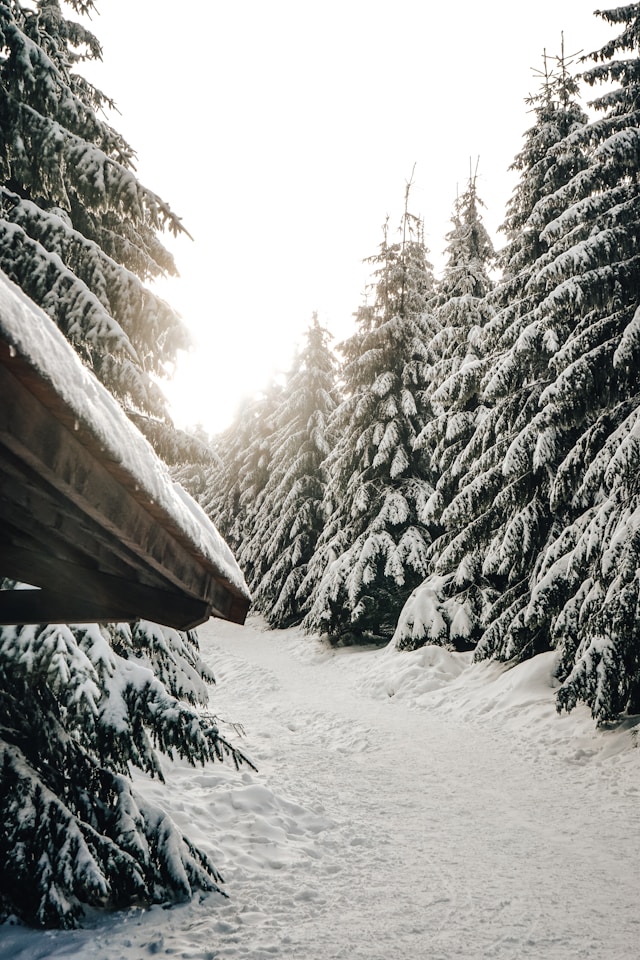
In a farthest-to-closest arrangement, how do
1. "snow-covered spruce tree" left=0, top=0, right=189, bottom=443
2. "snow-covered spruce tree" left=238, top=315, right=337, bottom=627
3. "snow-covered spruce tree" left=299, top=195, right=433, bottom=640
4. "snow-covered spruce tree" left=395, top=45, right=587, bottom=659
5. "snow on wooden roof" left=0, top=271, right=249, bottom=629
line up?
1. "snow-covered spruce tree" left=238, top=315, right=337, bottom=627
2. "snow-covered spruce tree" left=299, top=195, right=433, bottom=640
3. "snow-covered spruce tree" left=395, top=45, right=587, bottom=659
4. "snow-covered spruce tree" left=0, top=0, right=189, bottom=443
5. "snow on wooden roof" left=0, top=271, right=249, bottom=629

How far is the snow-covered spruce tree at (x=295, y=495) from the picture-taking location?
21.7 m

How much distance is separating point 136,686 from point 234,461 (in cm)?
2544

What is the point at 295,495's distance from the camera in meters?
22.2

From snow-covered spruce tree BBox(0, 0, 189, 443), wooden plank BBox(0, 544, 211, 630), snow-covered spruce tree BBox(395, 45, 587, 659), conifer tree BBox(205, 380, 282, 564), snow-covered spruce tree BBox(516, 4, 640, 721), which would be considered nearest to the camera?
wooden plank BBox(0, 544, 211, 630)

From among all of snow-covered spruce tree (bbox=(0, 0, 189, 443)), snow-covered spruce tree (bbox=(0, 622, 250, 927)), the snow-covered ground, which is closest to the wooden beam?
snow-covered spruce tree (bbox=(0, 622, 250, 927))

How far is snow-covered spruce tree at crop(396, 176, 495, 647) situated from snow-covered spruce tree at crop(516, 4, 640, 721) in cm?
306

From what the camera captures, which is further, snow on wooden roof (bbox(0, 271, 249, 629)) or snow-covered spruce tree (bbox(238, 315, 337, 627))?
snow-covered spruce tree (bbox(238, 315, 337, 627))

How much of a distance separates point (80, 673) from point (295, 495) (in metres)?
18.2

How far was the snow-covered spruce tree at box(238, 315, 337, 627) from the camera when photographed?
21.7 meters

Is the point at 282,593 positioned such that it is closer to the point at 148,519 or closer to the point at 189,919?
the point at 189,919

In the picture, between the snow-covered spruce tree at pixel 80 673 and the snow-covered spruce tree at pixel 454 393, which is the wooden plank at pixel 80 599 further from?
the snow-covered spruce tree at pixel 454 393

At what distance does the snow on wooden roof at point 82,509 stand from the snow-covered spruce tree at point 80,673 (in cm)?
113

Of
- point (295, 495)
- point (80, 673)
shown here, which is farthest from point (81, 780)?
point (295, 495)

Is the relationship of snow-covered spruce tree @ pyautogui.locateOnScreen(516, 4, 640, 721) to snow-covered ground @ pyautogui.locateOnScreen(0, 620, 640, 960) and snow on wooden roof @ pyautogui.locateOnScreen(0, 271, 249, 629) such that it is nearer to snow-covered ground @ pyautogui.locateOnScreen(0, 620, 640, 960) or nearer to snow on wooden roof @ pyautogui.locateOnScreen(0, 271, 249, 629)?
snow-covered ground @ pyautogui.locateOnScreen(0, 620, 640, 960)
